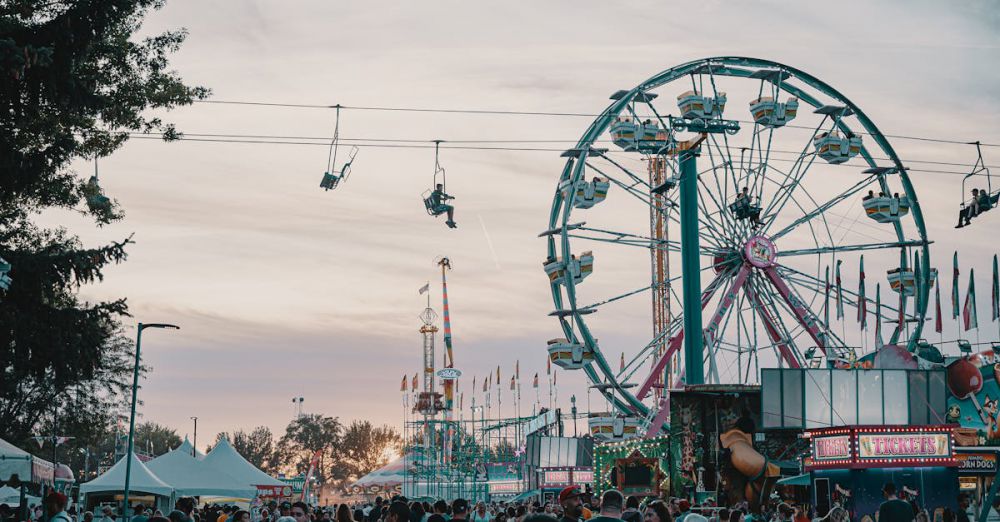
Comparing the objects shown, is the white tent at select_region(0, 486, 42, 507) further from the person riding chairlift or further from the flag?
the flag

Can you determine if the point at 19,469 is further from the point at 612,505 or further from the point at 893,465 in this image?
the point at 893,465

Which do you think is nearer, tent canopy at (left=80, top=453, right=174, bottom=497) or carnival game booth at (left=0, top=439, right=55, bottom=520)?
carnival game booth at (left=0, top=439, right=55, bottom=520)

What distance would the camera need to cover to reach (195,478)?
46.4m

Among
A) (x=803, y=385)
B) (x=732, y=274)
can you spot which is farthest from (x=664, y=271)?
(x=803, y=385)

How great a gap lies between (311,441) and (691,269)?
315 feet

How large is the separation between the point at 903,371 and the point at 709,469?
748cm

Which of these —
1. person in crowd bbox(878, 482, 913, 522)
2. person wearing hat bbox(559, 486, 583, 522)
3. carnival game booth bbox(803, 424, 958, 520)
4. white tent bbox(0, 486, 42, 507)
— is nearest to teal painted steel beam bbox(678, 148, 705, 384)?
carnival game booth bbox(803, 424, 958, 520)

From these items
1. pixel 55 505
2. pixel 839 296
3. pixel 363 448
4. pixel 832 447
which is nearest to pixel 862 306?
pixel 839 296

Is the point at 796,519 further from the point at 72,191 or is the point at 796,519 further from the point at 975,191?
the point at 975,191

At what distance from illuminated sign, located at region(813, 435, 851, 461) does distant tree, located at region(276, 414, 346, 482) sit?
104 meters

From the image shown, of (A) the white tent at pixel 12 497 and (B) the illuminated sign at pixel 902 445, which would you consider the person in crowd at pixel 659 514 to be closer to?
(B) the illuminated sign at pixel 902 445

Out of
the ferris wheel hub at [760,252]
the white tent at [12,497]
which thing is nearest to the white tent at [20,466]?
the white tent at [12,497]

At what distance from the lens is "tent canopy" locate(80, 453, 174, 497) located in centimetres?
4209

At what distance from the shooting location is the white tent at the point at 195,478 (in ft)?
151
